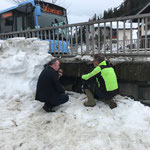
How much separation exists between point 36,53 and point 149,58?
3.55 m

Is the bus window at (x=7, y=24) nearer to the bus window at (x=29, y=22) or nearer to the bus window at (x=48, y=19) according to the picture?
the bus window at (x=29, y=22)

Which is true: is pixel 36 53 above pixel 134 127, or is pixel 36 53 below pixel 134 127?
above

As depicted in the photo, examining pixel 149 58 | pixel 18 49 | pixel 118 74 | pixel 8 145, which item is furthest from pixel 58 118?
pixel 18 49

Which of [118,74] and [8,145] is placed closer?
[8,145]

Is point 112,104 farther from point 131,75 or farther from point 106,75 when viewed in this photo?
point 131,75

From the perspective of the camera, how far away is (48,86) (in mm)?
3361

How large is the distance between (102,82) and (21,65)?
278cm

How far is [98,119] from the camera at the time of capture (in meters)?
2.98

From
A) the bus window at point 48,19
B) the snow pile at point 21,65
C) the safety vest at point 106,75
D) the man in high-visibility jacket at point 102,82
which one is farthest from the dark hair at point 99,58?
the bus window at point 48,19

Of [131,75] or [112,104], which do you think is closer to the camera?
[112,104]

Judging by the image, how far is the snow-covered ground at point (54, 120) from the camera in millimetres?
2281

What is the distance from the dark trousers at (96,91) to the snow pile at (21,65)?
6.24 ft

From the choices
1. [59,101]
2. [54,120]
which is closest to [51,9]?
[59,101]

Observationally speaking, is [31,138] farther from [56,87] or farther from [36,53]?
[36,53]
